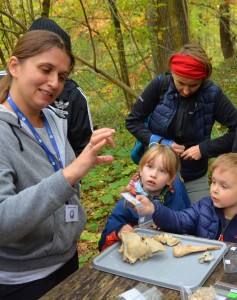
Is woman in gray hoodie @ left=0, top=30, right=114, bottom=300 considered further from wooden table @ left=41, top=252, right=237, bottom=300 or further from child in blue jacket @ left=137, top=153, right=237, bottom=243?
child in blue jacket @ left=137, top=153, right=237, bottom=243

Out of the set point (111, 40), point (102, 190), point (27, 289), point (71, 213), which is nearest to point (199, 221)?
point (71, 213)

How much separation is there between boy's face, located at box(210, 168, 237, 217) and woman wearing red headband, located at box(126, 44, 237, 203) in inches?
24.7

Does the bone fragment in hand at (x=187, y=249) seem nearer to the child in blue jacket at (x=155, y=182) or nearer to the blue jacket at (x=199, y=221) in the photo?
the blue jacket at (x=199, y=221)

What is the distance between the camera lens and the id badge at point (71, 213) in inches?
65.7

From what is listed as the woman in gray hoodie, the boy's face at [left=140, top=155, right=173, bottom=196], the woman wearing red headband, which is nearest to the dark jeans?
the woman in gray hoodie

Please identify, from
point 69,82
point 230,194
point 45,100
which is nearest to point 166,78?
point 69,82

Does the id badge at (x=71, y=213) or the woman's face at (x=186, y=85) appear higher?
the woman's face at (x=186, y=85)

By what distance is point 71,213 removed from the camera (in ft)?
5.57

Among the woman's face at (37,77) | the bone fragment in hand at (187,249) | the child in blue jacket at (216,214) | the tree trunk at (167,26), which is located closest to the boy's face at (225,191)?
the child in blue jacket at (216,214)

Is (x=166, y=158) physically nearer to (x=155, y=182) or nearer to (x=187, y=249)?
(x=155, y=182)

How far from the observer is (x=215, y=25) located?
16.6m

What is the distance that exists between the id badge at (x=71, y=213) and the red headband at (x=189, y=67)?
1.43 meters

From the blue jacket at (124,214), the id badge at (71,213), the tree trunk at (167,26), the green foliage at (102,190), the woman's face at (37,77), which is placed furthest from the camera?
the tree trunk at (167,26)

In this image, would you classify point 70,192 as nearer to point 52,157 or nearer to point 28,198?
point 28,198
